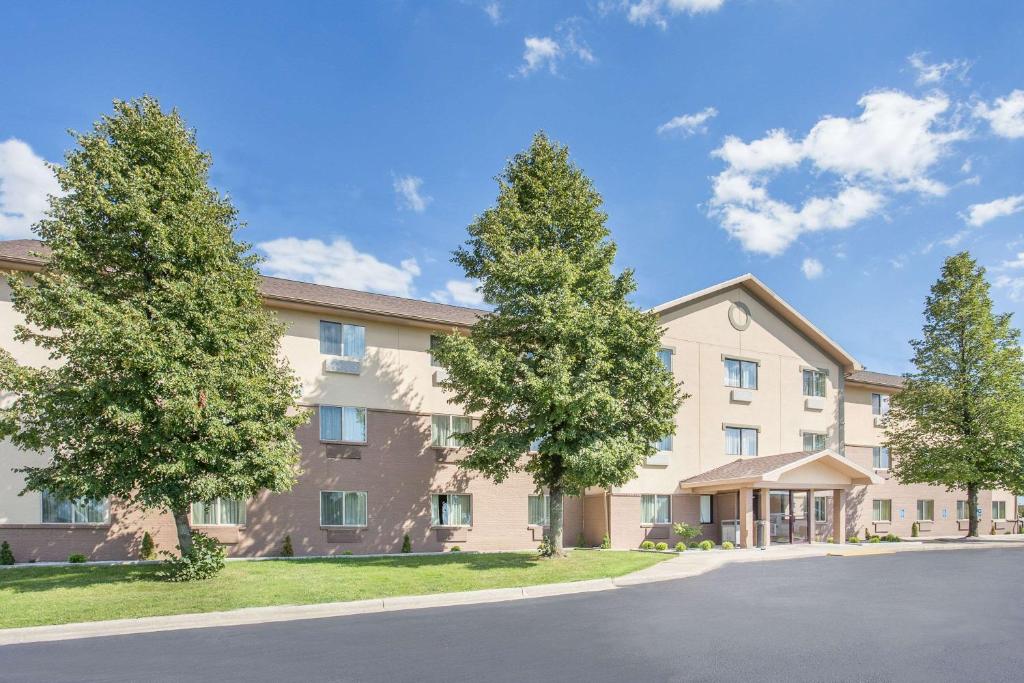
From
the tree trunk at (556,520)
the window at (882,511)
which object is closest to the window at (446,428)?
the tree trunk at (556,520)

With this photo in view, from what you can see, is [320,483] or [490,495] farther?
[490,495]

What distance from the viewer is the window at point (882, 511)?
119ft

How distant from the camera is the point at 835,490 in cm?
2953

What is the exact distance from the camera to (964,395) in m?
32.4

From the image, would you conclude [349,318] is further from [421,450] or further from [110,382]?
[110,382]

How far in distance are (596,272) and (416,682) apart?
573 inches

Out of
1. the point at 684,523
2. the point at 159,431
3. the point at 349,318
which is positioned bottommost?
the point at 684,523

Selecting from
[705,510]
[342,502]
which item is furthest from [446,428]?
[705,510]

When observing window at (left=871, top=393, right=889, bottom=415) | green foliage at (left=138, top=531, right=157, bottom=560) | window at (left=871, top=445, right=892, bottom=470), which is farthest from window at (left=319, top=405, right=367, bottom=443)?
window at (left=871, top=393, right=889, bottom=415)

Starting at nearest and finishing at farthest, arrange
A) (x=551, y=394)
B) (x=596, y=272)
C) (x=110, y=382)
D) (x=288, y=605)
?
(x=288, y=605) < (x=110, y=382) < (x=551, y=394) < (x=596, y=272)

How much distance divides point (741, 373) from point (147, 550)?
2324cm

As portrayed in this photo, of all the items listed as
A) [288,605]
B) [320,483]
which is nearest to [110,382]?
[288,605]

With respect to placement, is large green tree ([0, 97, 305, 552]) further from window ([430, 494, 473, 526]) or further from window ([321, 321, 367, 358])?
window ([430, 494, 473, 526])

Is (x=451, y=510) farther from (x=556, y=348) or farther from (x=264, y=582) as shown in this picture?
(x=264, y=582)
